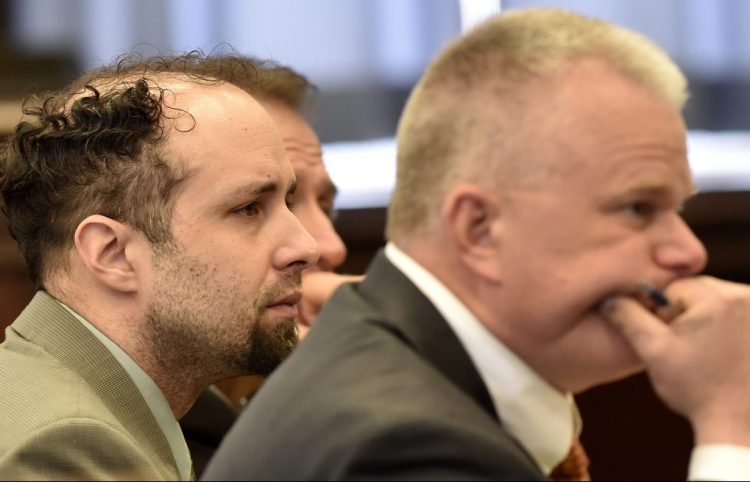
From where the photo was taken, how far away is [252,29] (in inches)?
150

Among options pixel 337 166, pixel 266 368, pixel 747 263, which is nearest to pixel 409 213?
pixel 266 368

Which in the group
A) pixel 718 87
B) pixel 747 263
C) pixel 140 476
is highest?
pixel 140 476

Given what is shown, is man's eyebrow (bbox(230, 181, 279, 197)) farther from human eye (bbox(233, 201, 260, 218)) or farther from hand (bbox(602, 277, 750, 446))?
hand (bbox(602, 277, 750, 446))

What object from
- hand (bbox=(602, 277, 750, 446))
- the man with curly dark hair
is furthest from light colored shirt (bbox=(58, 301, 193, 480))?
hand (bbox=(602, 277, 750, 446))

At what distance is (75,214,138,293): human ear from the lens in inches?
75.9

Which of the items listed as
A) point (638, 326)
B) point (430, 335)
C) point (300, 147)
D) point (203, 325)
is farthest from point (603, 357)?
point (300, 147)

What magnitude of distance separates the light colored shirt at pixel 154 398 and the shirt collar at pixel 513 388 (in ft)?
2.34

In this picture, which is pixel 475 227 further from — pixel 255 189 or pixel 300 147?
pixel 300 147

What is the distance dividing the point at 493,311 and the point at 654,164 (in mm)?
223

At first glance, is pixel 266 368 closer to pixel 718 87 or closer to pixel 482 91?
pixel 482 91

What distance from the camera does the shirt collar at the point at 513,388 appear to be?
1296mm

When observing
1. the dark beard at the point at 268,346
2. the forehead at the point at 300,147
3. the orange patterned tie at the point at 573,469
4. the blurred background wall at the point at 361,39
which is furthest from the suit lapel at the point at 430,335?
the blurred background wall at the point at 361,39

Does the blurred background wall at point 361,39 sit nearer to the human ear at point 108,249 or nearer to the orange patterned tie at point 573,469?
the orange patterned tie at point 573,469

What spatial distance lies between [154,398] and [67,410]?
329 mm
